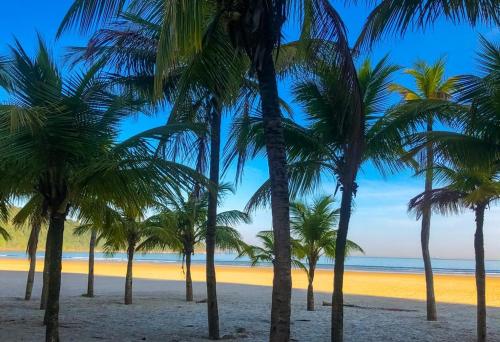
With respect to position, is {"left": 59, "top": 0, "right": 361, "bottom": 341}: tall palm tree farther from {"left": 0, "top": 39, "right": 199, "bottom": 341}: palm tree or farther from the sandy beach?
the sandy beach

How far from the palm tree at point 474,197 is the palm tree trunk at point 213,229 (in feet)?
13.8

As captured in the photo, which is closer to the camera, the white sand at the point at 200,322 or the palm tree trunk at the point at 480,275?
the palm tree trunk at the point at 480,275

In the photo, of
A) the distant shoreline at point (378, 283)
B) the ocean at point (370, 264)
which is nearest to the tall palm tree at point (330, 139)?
the distant shoreline at point (378, 283)

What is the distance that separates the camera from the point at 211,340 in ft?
31.7

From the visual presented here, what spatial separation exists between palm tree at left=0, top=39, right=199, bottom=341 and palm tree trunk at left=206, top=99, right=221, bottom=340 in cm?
247

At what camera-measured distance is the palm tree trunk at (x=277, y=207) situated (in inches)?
214

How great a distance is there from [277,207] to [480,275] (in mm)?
6353

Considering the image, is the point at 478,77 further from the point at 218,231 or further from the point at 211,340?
the point at 218,231

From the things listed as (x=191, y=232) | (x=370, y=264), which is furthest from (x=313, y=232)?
(x=370, y=264)

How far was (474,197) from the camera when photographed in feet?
30.1

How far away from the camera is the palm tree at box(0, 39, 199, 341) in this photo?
22.2 ft

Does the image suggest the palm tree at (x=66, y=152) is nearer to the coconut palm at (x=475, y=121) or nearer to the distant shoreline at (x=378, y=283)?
the coconut palm at (x=475, y=121)

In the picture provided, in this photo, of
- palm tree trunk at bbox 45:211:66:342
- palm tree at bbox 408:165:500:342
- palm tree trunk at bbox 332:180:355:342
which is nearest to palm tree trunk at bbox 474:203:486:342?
palm tree at bbox 408:165:500:342

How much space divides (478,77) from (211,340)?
657cm
